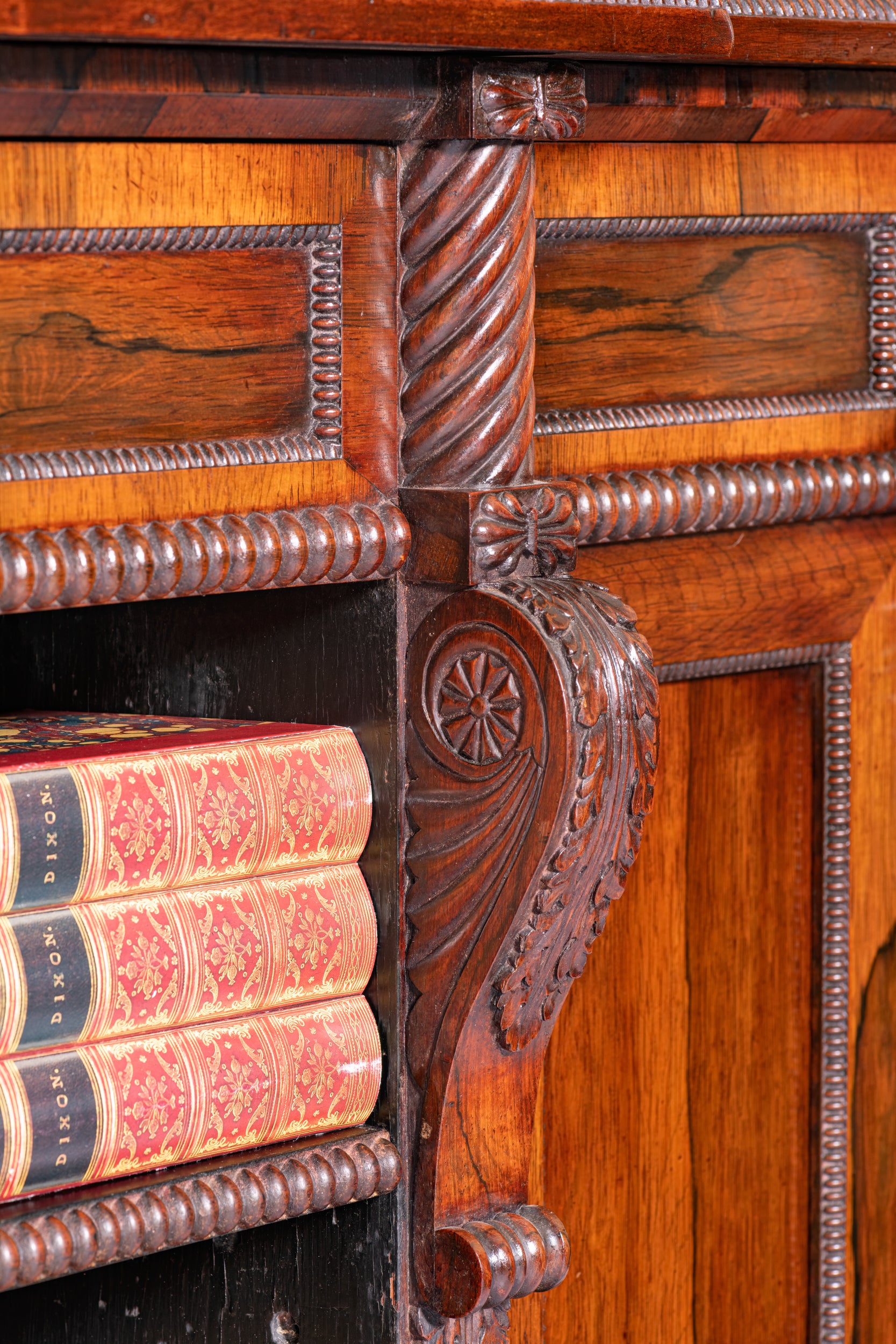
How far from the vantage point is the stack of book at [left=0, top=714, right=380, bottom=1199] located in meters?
0.75

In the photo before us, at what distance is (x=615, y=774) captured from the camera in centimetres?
83

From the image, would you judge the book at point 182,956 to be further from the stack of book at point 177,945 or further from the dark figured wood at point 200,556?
the dark figured wood at point 200,556

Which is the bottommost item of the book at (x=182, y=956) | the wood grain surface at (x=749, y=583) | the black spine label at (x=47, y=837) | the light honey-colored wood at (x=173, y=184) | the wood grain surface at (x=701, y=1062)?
the wood grain surface at (x=701, y=1062)

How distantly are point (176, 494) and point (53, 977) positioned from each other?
19cm

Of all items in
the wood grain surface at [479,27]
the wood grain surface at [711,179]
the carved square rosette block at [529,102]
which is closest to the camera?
the wood grain surface at [479,27]

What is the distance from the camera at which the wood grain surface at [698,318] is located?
0.91 metres

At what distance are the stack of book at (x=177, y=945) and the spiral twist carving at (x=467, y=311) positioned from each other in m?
0.14

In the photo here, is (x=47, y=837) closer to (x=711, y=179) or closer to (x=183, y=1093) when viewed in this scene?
(x=183, y=1093)

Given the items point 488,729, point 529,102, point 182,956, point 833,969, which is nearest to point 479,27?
point 529,102

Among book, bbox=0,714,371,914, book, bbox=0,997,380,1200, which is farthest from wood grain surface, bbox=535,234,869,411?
book, bbox=0,997,380,1200

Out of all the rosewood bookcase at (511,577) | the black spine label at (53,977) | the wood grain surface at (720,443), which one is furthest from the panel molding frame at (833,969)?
the black spine label at (53,977)

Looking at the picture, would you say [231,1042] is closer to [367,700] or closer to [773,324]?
[367,700]

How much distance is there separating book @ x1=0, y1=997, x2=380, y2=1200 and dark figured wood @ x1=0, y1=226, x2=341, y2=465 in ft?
0.79

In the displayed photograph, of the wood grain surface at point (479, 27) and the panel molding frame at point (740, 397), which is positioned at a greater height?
the wood grain surface at point (479, 27)
